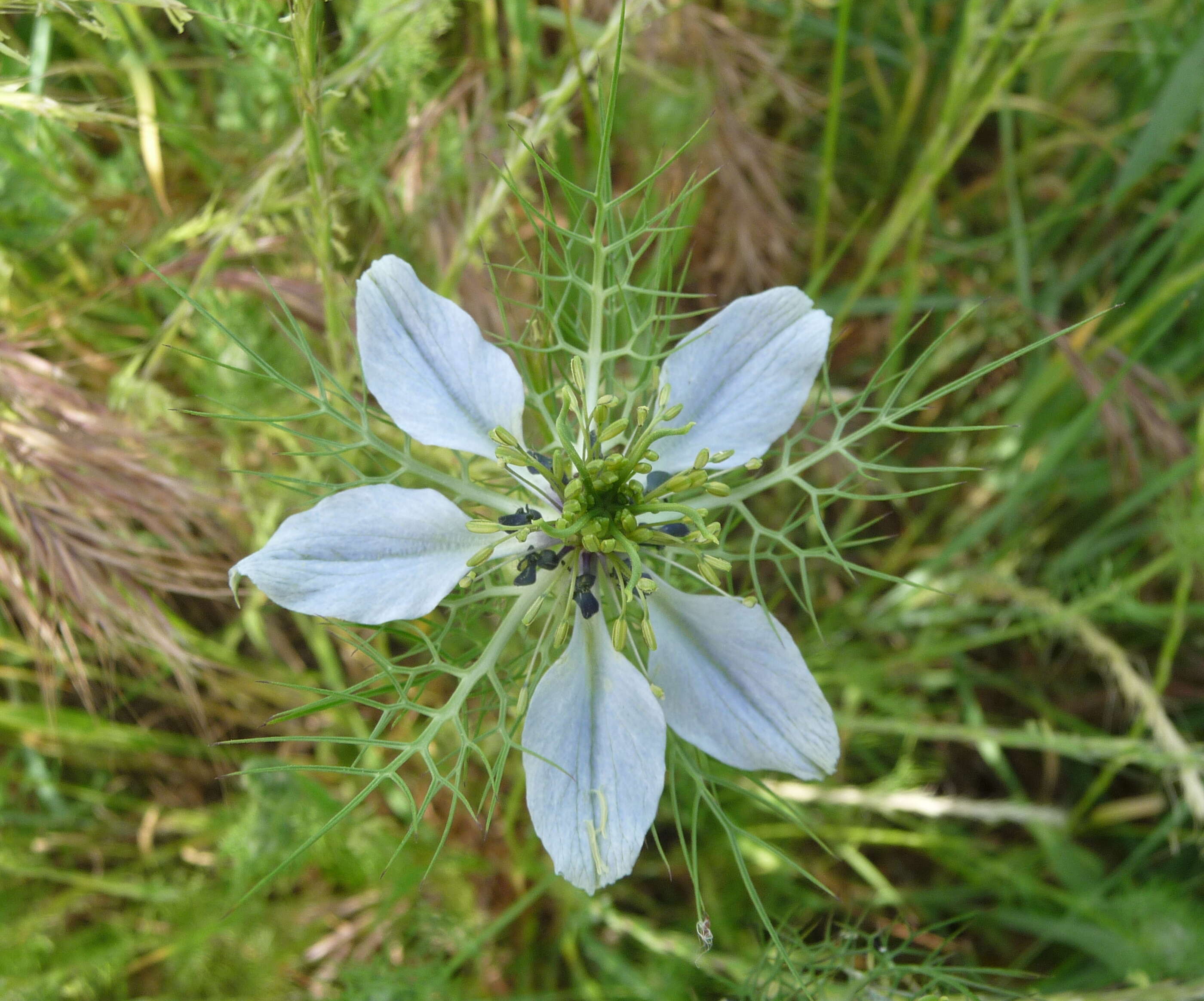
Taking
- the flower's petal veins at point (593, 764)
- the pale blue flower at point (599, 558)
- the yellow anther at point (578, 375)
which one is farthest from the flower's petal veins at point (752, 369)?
the flower's petal veins at point (593, 764)

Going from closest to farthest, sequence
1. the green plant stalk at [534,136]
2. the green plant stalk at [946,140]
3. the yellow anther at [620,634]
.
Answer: the yellow anther at [620,634], the green plant stalk at [534,136], the green plant stalk at [946,140]

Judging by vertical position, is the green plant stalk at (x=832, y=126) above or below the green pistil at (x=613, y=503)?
above

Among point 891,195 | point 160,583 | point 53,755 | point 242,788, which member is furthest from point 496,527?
point 891,195

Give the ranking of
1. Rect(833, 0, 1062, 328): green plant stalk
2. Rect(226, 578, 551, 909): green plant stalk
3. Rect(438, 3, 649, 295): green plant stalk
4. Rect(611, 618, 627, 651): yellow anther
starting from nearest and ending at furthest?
1. Rect(226, 578, 551, 909): green plant stalk
2. Rect(611, 618, 627, 651): yellow anther
3. Rect(438, 3, 649, 295): green plant stalk
4. Rect(833, 0, 1062, 328): green plant stalk

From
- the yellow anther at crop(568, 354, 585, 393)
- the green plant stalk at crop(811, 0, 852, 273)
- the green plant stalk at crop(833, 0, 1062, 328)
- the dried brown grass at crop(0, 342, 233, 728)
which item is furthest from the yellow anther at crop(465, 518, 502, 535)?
the green plant stalk at crop(811, 0, 852, 273)

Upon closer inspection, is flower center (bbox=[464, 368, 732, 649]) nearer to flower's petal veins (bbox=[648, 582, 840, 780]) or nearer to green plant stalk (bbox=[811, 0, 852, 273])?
flower's petal veins (bbox=[648, 582, 840, 780])

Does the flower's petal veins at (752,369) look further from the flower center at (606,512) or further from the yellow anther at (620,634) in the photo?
the yellow anther at (620,634)

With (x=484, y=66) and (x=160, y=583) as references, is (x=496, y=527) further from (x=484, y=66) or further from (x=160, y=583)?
(x=484, y=66)

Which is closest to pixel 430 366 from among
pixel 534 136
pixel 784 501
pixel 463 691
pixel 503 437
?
pixel 503 437
